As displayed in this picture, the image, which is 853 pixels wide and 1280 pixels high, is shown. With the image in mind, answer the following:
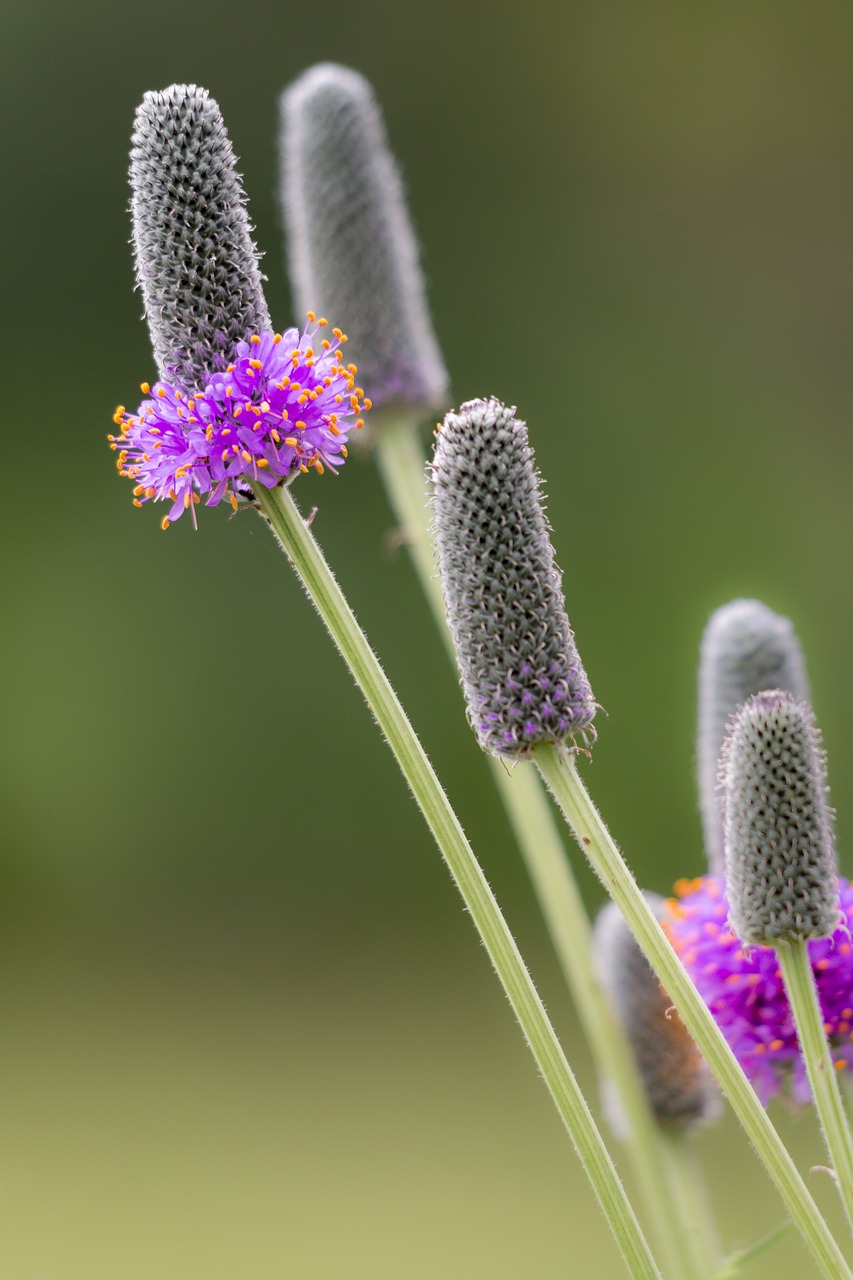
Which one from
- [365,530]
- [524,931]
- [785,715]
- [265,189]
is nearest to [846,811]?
[524,931]

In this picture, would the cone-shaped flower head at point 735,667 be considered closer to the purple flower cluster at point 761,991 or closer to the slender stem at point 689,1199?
the purple flower cluster at point 761,991

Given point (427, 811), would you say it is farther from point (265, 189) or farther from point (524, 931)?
point (265, 189)

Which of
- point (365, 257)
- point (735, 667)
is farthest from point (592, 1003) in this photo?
point (365, 257)

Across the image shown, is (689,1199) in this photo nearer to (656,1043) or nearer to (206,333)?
(656,1043)

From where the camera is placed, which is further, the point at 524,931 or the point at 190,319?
the point at 524,931

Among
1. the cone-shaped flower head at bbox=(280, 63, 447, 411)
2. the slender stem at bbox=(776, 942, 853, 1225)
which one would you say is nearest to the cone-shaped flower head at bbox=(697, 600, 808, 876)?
the slender stem at bbox=(776, 942, 853, 1225)
